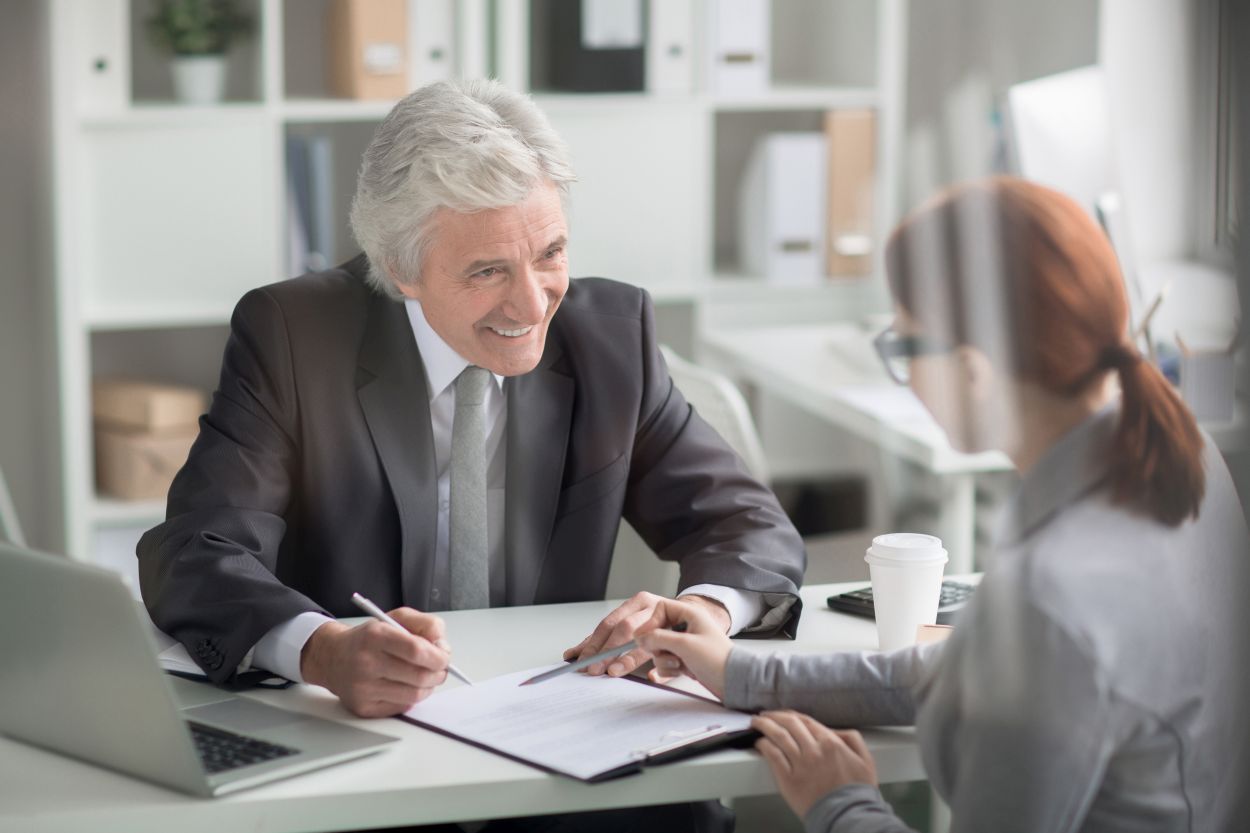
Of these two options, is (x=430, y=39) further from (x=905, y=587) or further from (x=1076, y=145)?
(x=905, y=587)

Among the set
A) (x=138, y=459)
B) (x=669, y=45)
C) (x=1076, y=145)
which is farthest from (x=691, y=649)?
(x=669, y=45)

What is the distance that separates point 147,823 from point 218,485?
44 cm

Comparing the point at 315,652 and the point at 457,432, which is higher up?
the point at 457,432

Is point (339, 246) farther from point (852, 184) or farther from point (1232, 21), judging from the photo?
point (1232, 21)

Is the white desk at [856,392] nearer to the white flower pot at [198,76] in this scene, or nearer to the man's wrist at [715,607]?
the man's wrist at [715,607]

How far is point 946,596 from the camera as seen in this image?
1.40m

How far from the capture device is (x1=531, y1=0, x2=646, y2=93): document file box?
116 inches

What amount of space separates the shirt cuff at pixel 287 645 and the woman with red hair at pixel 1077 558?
530 millimetres

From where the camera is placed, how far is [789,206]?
3.13m

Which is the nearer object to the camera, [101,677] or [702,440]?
[101,677]

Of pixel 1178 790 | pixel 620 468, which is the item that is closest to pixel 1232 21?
pixel 1178 790

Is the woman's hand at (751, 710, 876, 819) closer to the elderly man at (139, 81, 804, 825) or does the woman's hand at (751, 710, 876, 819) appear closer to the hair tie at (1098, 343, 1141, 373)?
the elderly man at (139, 81, 804, 825)

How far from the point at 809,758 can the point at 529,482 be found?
55 cm

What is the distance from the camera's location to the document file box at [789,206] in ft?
10.2
